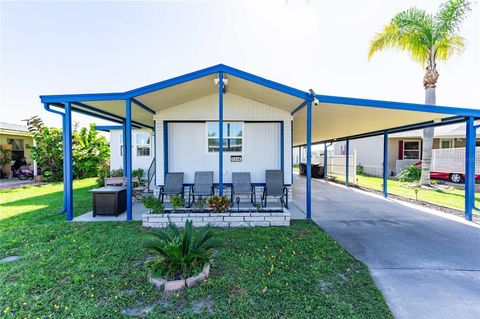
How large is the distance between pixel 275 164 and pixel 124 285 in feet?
16.9

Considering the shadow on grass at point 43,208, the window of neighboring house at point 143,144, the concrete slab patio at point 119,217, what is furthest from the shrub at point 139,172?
the concrete slab patio at point 119,217

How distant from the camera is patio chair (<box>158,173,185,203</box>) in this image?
629cm

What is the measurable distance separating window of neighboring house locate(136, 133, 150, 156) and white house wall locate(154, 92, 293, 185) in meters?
3.80

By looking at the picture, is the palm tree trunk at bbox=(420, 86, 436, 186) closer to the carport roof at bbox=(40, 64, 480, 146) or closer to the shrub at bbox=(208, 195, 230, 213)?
the carport roof at bbox=(40, 64, 480, 146)

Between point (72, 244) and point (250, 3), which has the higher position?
point (250, 3)

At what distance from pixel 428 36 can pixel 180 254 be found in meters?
12.2

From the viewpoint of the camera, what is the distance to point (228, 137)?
6.72 meters

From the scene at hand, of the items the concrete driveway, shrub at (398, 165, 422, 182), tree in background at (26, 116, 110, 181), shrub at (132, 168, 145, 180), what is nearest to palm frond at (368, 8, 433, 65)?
shrub at (398, 165, 422, 182)

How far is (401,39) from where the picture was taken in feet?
30.0

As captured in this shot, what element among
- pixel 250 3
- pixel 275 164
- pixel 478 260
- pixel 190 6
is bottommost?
pixel 478 260

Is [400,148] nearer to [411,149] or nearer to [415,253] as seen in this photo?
[411,149]

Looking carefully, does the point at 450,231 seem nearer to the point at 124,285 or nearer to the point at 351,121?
the point at 351,121

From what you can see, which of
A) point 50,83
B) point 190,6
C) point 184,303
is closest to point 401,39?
point 190,6

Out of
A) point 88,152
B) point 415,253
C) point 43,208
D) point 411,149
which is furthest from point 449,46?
point 88,152
